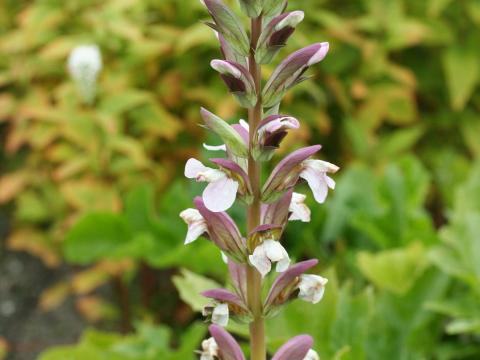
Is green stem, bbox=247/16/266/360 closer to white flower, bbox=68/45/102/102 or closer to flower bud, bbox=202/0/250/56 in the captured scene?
flower bud, bbox=202/0/250/56

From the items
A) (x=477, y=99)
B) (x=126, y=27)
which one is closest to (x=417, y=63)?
(x=477, y=99)

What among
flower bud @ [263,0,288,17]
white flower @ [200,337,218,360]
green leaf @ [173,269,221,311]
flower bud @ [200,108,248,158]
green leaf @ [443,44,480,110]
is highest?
flower bud @ [263,0,288,17]

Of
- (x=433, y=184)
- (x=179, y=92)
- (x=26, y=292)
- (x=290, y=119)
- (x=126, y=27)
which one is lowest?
(x=26, y=292)

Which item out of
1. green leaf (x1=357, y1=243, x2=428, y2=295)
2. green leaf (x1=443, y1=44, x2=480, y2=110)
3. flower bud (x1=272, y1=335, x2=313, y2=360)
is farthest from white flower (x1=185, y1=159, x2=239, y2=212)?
green leaf (x1=443, y1=44, x2=480, y2=110)

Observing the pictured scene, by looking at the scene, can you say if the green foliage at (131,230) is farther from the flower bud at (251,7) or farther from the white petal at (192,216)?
the flower bud at (251,7)

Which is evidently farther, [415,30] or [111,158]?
[415,30]

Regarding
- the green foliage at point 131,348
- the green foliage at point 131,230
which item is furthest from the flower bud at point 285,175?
the green foliage at point 131,230

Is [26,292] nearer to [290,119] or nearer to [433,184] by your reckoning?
[433,184]

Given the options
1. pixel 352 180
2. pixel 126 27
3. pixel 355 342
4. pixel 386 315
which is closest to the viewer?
Result: pixel 355 342
